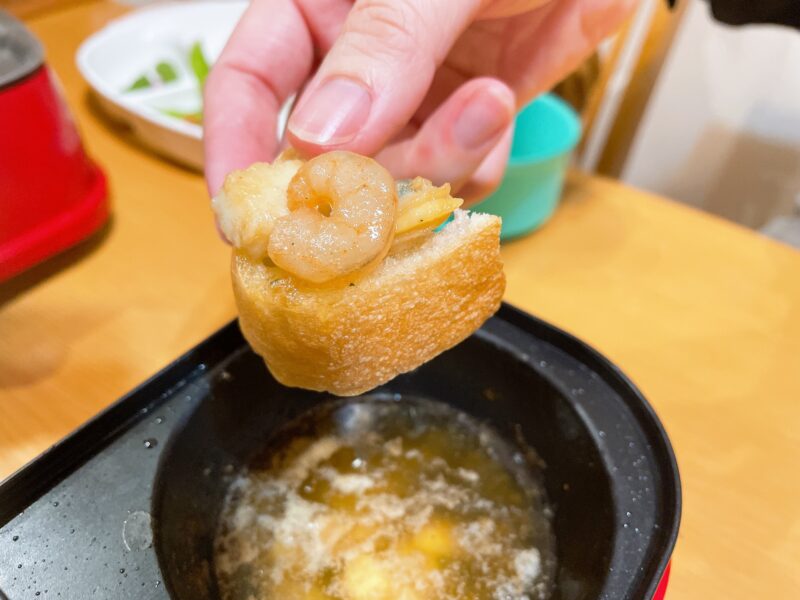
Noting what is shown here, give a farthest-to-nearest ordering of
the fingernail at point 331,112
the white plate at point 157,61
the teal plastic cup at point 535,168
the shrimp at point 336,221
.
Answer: the white plate at point 157,61 < the teal plastic cup at point 535,168 < the fingernail at point 331,112 < the shrimp at point 336,221

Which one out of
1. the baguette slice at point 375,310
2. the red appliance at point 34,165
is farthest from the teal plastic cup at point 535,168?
the red appliance at point 34,165

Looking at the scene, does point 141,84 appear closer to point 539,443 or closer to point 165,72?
point 165,72

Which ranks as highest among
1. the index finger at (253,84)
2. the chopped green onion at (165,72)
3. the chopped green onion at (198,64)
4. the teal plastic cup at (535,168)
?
the index finger at (253,84)

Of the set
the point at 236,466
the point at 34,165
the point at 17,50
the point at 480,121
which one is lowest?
the point at 236,466

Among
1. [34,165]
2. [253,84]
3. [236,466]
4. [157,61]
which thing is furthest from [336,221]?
[157,61]

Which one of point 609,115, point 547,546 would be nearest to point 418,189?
point 547,546

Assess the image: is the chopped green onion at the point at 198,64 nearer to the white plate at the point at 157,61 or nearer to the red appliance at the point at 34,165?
the white plate at the point at 157,61
